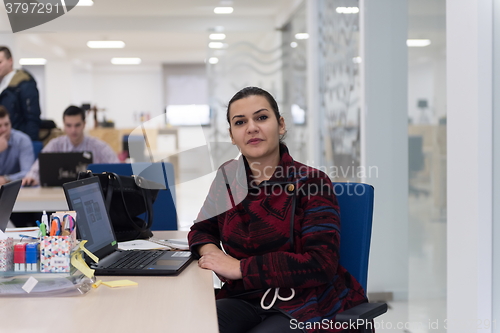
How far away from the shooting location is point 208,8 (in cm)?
685

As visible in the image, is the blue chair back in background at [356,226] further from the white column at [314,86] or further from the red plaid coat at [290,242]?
the white column at [314,86]

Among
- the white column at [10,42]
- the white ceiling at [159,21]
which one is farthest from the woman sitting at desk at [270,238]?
the white column at [10,42]

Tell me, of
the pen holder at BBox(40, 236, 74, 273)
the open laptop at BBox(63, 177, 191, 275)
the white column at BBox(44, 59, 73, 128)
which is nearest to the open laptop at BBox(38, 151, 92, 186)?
the open laptop at BBox(63, 177, 191, 275)

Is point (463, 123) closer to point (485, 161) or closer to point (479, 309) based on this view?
point (485, 161)

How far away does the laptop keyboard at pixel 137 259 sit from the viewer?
1.56 m

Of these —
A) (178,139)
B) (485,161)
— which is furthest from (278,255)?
(178,139)

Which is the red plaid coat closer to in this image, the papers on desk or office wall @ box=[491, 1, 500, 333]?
the papers on desk

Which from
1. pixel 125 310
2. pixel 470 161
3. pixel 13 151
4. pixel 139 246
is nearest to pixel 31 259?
pixel 125 310

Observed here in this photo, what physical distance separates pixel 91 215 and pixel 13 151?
9.72 ft

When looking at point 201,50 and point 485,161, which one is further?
point 201,50

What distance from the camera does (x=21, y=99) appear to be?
20.9 feet

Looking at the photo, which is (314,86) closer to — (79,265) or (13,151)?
(13,151)

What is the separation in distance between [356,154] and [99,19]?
5.03 meters

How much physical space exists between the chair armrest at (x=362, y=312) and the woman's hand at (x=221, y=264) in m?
0.32
